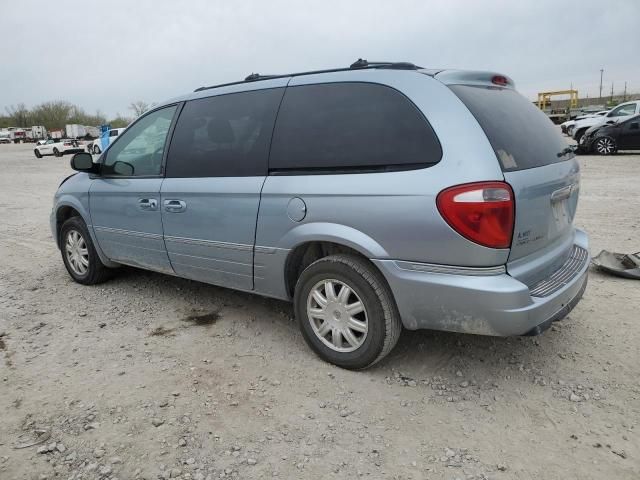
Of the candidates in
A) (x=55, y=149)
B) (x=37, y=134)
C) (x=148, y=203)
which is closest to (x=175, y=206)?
(x=148, y=203)

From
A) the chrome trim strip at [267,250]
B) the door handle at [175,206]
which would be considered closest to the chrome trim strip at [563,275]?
the chrome trim strip at [267,250]

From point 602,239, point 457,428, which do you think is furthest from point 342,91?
point 602,239

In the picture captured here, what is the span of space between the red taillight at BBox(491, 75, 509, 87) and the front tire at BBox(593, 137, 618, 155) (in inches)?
598

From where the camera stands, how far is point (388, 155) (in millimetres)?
2811

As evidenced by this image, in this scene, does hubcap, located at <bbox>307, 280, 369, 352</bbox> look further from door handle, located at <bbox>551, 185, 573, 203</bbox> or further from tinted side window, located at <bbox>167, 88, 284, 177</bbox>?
door handle, located at <bbox>551, 185, 573, 203</bbox>

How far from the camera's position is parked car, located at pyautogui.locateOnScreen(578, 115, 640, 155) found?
15570 mm

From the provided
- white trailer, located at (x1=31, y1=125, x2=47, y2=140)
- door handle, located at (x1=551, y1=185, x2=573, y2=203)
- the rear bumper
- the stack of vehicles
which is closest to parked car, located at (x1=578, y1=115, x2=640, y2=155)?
door handle, located at (x1=551, y1=185, x2=573, y2=203)

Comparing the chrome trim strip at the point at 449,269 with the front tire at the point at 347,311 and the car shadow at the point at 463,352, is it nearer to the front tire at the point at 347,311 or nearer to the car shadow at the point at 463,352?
the front tire at the point at 347,311

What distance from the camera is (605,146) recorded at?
1631 centimetres

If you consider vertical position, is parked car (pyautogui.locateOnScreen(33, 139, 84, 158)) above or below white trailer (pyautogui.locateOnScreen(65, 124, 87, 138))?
below

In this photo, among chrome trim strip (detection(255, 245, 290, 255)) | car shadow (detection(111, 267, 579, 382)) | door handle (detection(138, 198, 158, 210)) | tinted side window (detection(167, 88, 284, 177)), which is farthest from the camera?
door handle (detection(138, 198, 158, 210))

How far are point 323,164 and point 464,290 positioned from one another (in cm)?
112

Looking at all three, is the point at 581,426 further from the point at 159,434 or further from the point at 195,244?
the point at 195,244

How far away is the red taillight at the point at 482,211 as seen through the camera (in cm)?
251
